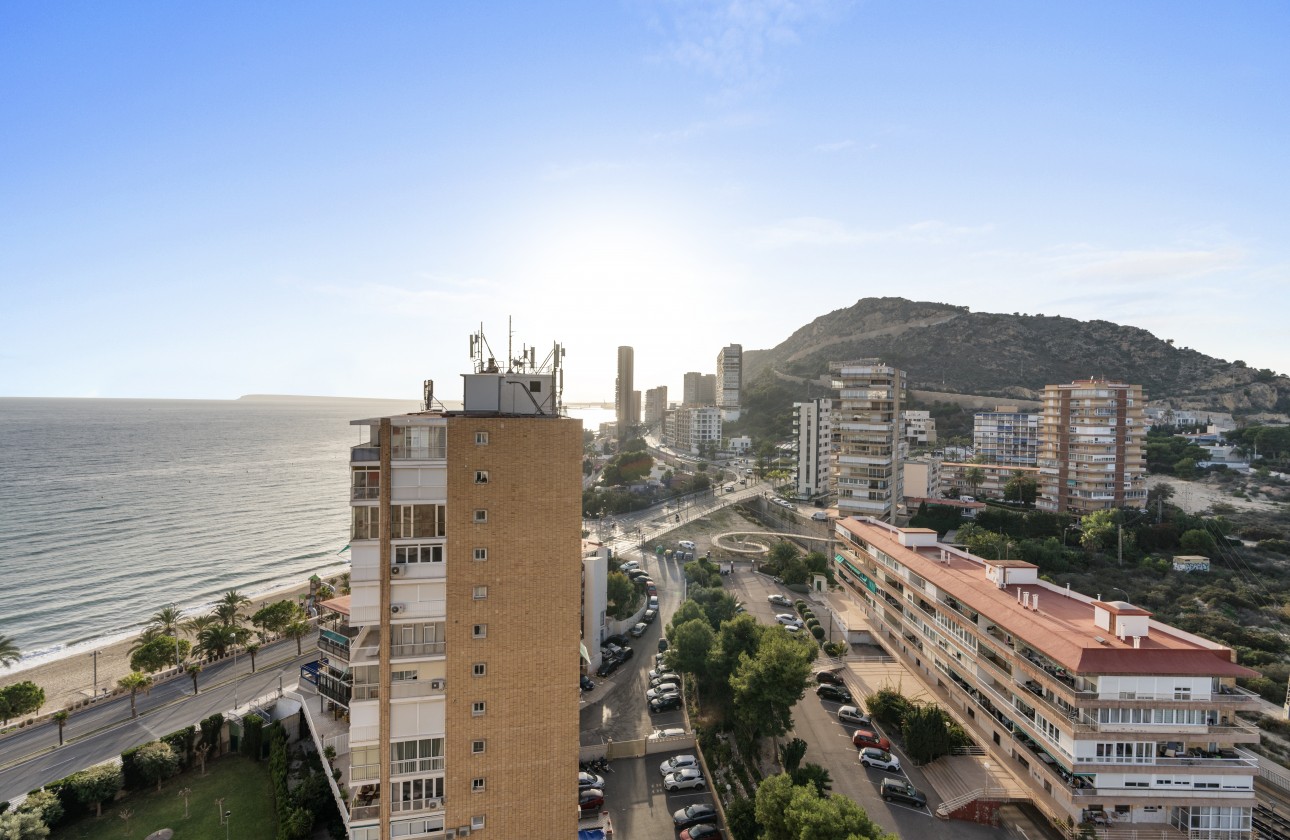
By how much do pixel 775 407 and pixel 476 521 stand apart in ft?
462

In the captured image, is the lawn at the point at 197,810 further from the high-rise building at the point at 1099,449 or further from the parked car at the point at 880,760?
the high-rise building at the point at 1099,449

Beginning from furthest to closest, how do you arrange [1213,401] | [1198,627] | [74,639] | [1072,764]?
[1213,401] < [74,639] < [1198,627] < [1072,764]

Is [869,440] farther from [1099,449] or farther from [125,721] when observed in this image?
[125,721]

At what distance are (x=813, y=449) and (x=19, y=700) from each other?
75.1 meters

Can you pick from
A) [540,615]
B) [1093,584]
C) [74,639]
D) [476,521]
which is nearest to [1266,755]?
[1093,584]

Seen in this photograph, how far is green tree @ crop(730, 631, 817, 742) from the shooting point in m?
25.4

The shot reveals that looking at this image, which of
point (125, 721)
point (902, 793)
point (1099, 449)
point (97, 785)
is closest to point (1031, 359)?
point (1099, 449)

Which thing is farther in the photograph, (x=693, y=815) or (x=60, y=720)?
(x=60, y=720)

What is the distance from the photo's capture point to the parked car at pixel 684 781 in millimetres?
24188

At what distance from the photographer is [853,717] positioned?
29609mm

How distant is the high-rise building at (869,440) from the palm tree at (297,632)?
48.3 m

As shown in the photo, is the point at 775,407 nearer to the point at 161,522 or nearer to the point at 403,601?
the point at 161,522

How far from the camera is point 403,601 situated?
628 inches

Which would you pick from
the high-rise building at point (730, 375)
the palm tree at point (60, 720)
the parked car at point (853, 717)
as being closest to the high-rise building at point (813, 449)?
the parked car at point (853, 717)
